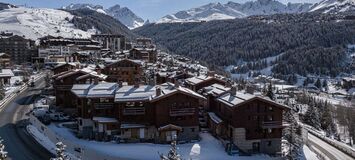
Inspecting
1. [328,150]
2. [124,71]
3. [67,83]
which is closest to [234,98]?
[328,150]

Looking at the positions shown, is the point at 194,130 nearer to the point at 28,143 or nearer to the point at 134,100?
the point at 134,100

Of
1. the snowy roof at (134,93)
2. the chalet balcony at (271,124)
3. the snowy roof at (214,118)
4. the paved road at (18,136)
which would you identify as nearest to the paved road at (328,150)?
the chalet balcony at (271,124)

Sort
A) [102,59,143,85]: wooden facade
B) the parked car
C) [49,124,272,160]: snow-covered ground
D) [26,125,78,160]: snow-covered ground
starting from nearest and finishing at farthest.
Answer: [49,124,272,160]: snow-covered ground, [26,125,78,160]: snow-covered ground, the parked car, [102,59,143,85]: wooden facade

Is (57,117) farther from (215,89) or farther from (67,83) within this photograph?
(215,89)

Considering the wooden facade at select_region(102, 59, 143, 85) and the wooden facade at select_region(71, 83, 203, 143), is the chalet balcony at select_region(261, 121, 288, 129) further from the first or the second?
the wooden facade at select_region(102, 59, 143, 85)

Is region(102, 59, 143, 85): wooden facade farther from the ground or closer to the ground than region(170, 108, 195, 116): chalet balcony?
farther from the ground

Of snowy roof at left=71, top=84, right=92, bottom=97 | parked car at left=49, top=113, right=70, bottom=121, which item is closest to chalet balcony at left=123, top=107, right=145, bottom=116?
snowy roof at left=71, top=84, right=92, bottom=97

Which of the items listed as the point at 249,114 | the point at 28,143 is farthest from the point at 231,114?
the point at 28,143
